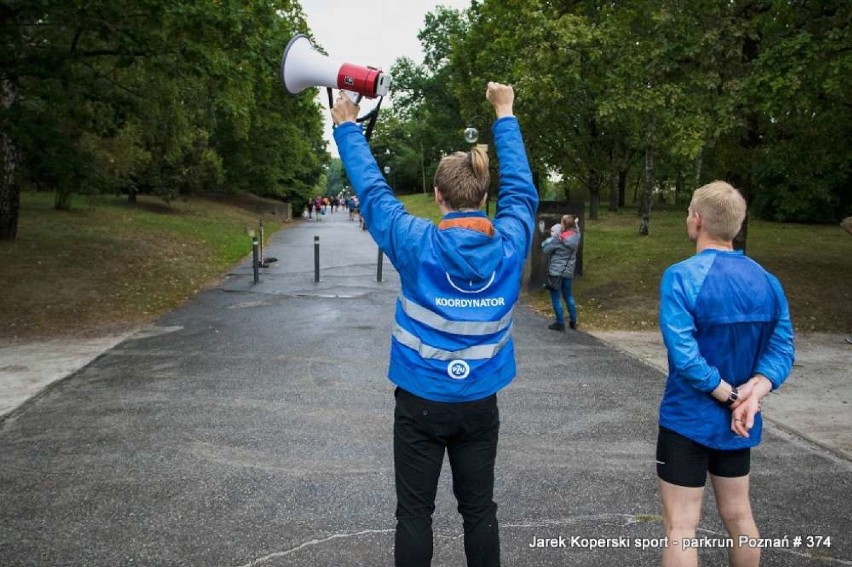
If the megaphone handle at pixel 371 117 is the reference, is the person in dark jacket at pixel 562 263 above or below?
below

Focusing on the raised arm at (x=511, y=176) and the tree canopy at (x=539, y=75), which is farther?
the tree canopy at (x=539, y=75)

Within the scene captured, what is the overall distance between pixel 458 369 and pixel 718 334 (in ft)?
3.35

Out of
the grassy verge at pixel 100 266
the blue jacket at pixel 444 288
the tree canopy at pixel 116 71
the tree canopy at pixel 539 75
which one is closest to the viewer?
the blue jacket at pixel 444 288

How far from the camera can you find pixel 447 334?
8.16 feet

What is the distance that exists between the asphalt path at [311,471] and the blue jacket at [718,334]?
1.24 metres

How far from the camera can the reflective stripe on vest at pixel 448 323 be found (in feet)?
8.13

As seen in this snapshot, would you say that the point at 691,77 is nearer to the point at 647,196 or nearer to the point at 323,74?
the point at 323,74

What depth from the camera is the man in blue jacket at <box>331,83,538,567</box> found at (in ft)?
8.10

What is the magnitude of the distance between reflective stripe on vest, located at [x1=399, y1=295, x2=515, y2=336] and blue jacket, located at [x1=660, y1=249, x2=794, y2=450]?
2.21 feet

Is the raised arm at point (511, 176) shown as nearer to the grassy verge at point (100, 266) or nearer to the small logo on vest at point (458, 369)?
the small logo on vest at point (458, 369)

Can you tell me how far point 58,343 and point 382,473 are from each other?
6471mm

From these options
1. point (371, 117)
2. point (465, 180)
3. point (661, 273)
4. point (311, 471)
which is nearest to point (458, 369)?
point (465, 180)

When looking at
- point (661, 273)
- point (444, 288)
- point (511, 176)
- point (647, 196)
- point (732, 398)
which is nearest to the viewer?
point (444, 288)

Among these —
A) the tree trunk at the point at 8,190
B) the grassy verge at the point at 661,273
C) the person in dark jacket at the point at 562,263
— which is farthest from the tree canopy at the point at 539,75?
the person in dark jacket at the point at 562,263
